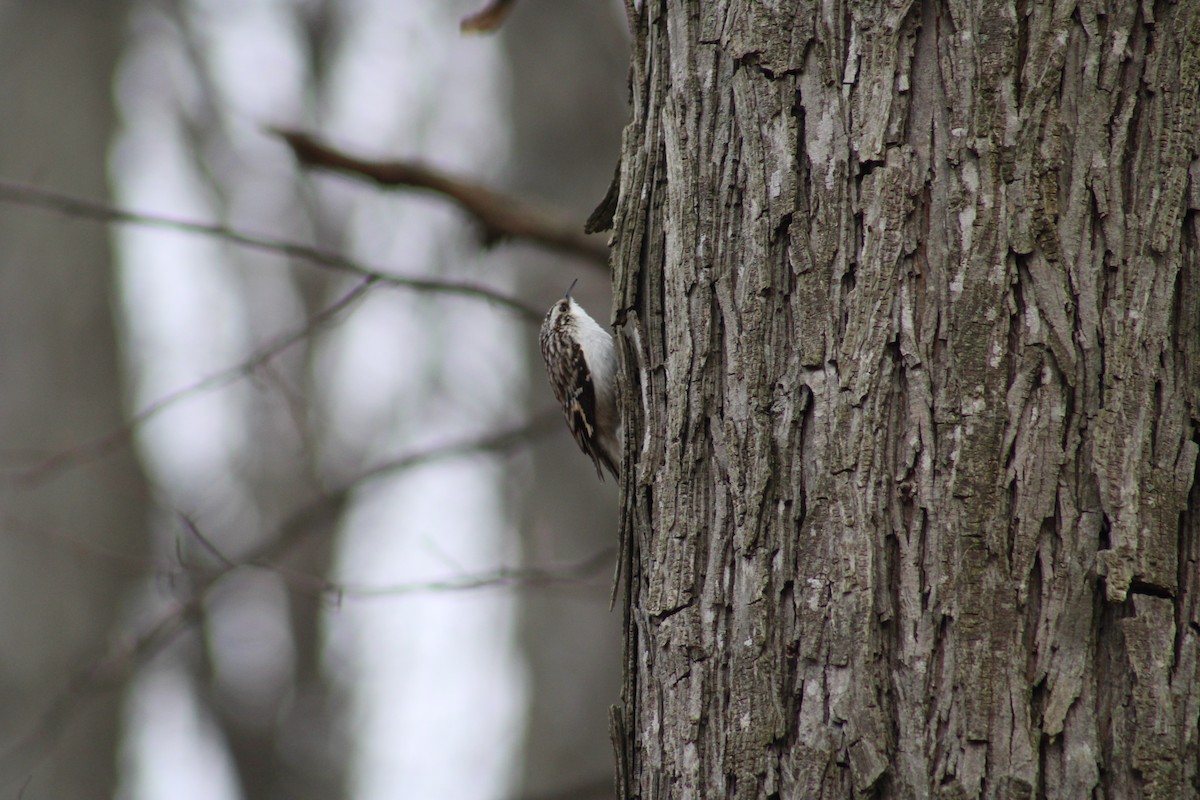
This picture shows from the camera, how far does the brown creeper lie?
3.68 m

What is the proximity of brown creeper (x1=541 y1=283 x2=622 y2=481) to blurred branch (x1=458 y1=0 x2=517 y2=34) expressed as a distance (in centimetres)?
97

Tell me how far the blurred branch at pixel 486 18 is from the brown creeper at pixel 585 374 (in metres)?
0.97

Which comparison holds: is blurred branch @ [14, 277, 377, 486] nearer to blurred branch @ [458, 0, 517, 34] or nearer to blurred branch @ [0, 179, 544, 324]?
blurred branch @ [0, 179, 544, 324]

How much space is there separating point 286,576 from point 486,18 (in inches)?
78.4

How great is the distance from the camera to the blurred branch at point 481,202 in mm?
3668

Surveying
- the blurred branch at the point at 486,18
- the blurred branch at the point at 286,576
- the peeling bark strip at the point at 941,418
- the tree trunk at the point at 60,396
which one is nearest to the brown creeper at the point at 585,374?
the blurred branch at the point at 286,576

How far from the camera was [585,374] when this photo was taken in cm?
375

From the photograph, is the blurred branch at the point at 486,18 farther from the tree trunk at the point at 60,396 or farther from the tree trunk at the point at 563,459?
the tree trunk at the point at 60,396

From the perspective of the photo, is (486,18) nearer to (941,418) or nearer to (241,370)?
(241,370)

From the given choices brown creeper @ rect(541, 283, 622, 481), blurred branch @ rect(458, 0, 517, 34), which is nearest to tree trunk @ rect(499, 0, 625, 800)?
brown creeper @ rect(541, 283, 622, 481)

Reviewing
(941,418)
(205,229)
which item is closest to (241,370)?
(205,229)

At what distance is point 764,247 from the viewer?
1.75 meters

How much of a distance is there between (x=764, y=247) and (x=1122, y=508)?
661 millimetres

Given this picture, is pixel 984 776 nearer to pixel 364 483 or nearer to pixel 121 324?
pixel 364 483
